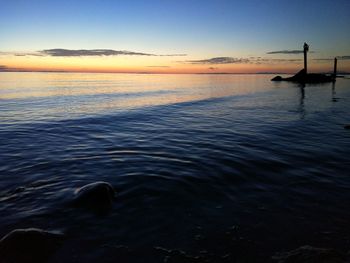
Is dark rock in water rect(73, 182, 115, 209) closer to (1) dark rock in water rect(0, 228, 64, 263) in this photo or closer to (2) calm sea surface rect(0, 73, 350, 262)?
(2) calm sea surface rect(0, 73, 350, 262)

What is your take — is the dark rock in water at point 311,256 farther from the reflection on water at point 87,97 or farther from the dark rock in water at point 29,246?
the reflection on water at point 87,97

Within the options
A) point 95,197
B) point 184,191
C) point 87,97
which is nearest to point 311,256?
point 184,191

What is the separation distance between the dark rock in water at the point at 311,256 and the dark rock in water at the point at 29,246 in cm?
397

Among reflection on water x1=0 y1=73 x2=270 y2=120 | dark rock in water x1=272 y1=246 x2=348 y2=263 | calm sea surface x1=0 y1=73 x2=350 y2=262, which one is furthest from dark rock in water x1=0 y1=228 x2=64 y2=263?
reflection on water x1=0 y1=73 x2=270 y2=120

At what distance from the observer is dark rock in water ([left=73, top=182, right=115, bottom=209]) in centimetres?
679

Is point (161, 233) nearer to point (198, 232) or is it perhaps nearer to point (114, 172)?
point (198, 232)

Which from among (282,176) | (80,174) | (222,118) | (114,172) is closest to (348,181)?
(282,176)

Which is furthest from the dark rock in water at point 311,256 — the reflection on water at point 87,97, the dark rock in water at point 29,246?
the reflection on water at point 87,97

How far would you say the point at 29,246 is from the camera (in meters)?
4.97

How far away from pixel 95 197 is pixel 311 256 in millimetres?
4864

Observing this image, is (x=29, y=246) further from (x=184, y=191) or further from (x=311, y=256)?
(x=311, y=256)

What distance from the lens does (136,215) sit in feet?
20.8

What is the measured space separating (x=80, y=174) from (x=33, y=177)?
4.60ft

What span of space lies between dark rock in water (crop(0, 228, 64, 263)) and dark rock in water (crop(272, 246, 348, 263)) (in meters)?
3.97
